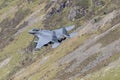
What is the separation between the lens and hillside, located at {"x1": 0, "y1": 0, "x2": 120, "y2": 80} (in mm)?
68606

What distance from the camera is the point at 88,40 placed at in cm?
8306

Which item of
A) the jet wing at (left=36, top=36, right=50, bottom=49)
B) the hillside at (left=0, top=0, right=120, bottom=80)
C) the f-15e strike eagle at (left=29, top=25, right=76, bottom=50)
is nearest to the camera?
the hillside at (left=0, top=0, right=120, bottom=80)

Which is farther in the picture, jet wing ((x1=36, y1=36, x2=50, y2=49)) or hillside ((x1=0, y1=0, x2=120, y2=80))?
jet wing ((x1=36, y1=36, x2=50, y2=49))

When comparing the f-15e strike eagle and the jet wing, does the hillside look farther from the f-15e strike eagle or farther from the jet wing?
the jet wing

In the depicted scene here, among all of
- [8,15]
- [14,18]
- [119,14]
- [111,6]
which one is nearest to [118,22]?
[119,14]

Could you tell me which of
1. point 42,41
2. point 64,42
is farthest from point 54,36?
point 64,42

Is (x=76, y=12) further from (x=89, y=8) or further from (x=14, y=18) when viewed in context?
(x=14, y=18)

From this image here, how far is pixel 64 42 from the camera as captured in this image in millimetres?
94688

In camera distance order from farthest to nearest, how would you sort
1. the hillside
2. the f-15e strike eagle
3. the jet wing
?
the jet wing, the f-15e strike eagle, the hillside

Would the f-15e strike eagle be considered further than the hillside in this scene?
Yes

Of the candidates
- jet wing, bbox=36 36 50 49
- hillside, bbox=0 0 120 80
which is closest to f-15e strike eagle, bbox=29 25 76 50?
jet wing, bbox=36 36 50 49

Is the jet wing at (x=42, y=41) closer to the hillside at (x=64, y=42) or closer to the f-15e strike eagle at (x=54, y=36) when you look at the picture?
the f-15e strike eagle at (x=54, y=36)

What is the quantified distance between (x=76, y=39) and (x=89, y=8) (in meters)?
39.8

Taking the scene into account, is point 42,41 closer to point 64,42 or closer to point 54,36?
point 54,36
